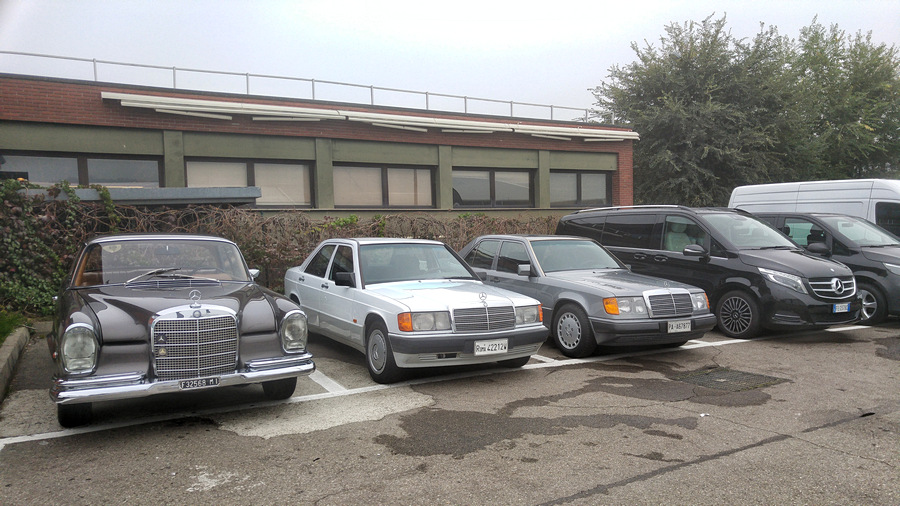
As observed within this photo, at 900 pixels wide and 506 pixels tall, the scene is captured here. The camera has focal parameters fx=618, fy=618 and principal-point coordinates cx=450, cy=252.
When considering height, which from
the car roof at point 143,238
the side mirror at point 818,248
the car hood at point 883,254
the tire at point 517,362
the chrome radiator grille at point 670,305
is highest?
the car roof at point 143,238

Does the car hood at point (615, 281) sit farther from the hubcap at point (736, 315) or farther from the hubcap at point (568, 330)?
the hubcap at point (736, 315)

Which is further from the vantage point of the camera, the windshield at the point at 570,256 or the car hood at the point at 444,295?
the windshield at the point at 570,256

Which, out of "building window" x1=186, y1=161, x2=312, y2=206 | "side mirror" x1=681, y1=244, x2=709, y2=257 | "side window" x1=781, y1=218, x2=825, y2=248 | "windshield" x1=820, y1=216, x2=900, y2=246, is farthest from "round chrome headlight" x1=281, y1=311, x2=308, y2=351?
"building window" x1=186, y1=161, x2=312, y2=206

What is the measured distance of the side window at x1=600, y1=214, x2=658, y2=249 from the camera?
34.3 ft

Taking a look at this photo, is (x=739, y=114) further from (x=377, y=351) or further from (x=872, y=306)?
(x=377, y=351)

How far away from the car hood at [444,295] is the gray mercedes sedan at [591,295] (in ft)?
3.60

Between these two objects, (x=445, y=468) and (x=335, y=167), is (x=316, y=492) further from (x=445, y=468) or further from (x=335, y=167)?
(x=335, y=167)

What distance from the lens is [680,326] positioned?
24.5 ft

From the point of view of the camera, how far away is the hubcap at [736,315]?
899 centimetres

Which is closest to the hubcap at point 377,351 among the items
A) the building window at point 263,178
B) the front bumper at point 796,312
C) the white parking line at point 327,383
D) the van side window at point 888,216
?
the white parking line at point 327,383

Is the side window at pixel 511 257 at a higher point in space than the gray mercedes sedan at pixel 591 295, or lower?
higher

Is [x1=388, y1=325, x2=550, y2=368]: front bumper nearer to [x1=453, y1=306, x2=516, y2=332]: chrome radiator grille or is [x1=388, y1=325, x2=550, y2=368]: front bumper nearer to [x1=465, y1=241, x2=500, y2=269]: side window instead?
[x1=453, y1=306, x2=516, y2=332]: chrome radiator grille

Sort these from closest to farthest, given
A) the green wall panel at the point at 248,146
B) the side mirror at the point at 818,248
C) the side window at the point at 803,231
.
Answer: the side mirror at the point at 818,248 → the side window at the point at 803,231 → the green wall panel at the point at 248,146

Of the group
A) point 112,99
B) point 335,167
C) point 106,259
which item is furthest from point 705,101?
point 106,259
